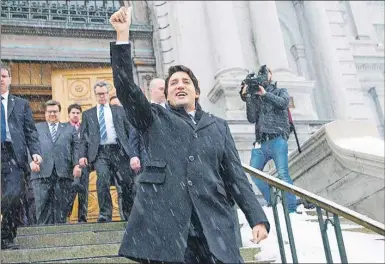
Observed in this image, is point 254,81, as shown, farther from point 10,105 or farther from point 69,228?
point 10,105

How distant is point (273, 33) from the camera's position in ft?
39.8

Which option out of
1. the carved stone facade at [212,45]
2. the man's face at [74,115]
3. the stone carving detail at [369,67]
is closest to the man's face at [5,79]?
the man's face at [74,115]

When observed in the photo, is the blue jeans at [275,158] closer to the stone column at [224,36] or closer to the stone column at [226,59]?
the stone column at [226,59]

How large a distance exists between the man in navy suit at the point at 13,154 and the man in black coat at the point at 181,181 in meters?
2.43

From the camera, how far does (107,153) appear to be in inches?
243

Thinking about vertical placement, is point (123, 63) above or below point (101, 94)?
below

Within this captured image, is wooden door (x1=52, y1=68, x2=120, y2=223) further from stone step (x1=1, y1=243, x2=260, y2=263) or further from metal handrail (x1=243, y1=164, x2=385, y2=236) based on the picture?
metal handrail (x1=243, y1=164, x2=385, y2=236)

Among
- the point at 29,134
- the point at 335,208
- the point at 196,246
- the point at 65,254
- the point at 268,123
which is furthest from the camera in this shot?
the point at 268,123

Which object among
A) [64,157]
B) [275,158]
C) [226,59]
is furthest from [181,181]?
[226,59]

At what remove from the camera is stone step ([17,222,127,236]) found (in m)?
5.39

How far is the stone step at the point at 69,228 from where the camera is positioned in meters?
5.39

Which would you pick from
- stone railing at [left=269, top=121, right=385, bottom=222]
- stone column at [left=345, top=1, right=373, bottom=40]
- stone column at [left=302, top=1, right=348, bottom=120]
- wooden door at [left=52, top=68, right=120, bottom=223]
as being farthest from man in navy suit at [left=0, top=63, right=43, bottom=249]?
stone column at [left=345, top=1, right=373, bottom=40]

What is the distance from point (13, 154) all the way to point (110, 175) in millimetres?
1543

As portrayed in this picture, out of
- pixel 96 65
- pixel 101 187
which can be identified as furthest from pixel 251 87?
pixel 96 65
